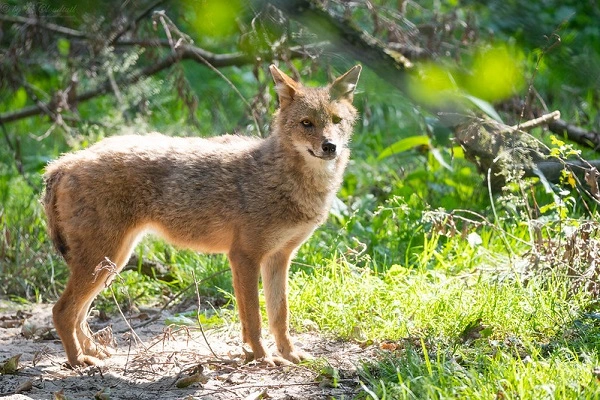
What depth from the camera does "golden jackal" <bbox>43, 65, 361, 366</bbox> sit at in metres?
4.63

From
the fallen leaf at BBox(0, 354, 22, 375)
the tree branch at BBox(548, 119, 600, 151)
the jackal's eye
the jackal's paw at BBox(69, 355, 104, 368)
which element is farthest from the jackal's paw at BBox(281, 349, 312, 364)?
the tree branch at BBox(548, 119, 600, 151)

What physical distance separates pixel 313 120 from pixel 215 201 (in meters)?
0.75

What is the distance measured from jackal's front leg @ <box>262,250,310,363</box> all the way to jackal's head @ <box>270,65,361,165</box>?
0.65 m

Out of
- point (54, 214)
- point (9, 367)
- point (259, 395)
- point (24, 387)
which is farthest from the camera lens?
point (54, 214)

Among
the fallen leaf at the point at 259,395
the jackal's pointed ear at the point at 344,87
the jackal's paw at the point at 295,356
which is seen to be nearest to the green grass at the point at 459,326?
the jackal's paw at the point at 295,356

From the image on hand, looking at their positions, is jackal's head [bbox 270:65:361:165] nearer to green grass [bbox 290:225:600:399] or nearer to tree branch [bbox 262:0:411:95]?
green grass [bbox 290:225:600:399]

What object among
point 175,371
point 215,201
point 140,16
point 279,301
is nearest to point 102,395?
point 175,371

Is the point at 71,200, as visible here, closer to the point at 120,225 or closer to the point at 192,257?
the point at 120,225

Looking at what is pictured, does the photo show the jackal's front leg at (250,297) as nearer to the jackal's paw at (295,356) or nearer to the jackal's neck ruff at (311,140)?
the jackal's paw at (295,356)

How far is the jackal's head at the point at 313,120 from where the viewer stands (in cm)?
476

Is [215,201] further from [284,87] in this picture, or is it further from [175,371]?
[175,371]

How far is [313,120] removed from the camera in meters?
4.84

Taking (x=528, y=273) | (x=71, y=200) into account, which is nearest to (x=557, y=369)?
(x=528, y=273)

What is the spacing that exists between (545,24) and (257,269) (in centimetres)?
348
